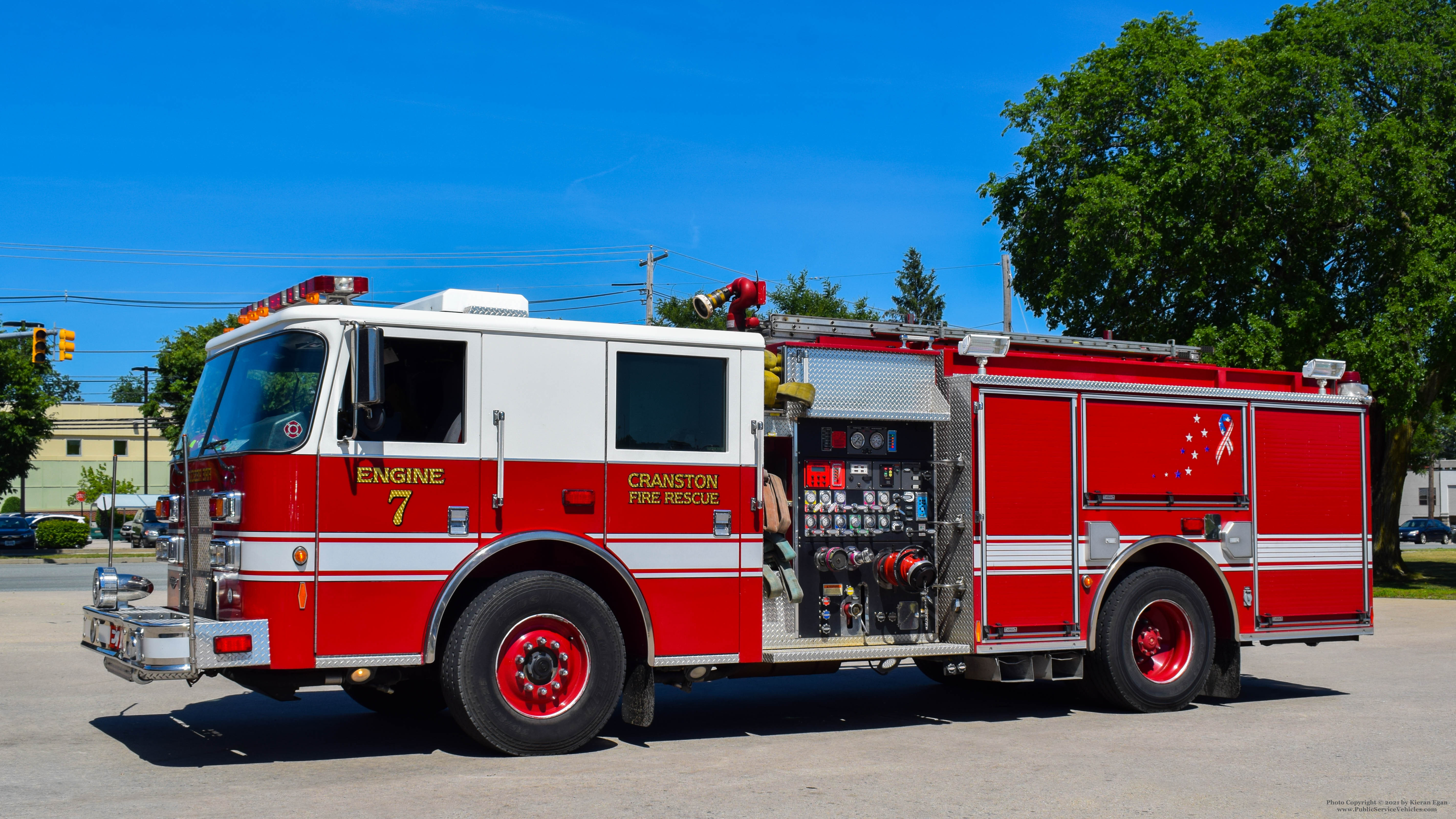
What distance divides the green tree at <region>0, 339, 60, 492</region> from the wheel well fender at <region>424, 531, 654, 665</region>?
3990 centimetres

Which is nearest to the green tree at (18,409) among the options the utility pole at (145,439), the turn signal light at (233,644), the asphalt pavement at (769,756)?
the utility pole at (145,439)

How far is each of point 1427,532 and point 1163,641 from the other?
65.5 metres

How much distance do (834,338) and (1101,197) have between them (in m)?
17.4

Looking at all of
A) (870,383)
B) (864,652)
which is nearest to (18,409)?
(870,383)

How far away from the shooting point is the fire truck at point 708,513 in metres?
7.10

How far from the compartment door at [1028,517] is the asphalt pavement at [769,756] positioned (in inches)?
31.5

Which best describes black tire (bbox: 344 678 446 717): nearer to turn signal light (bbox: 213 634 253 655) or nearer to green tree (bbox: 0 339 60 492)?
turn signal light (bbox: 213 634 253 655)

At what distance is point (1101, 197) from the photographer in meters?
24.9

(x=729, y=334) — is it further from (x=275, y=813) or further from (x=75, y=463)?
(x=75, y=463)

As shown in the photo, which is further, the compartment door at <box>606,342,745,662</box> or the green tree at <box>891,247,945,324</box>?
the green tree at <box>891,247,945,324</box>

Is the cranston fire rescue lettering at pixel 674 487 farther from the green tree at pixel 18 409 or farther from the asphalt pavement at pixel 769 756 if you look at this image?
the green tree at pixel 18 409

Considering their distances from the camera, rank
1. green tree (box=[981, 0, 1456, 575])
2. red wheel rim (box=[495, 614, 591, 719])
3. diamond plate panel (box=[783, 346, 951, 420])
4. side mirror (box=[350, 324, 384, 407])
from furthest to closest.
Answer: green tree (box=[981, 0, 1456, 575]) → diamond plate panel (box=[783, 346, 951, 420]) → red wheel rim (box=[495, 614, 591, 719]) → side mirror (box=[350, 324, 384, 407])

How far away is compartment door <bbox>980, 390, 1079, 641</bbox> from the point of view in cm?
911

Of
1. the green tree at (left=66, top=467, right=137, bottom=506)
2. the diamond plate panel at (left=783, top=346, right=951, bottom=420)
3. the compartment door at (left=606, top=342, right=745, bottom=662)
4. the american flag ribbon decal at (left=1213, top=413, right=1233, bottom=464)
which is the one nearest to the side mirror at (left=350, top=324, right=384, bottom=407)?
the compartment door at (left=606, top=342, right=745, bottom=662)
